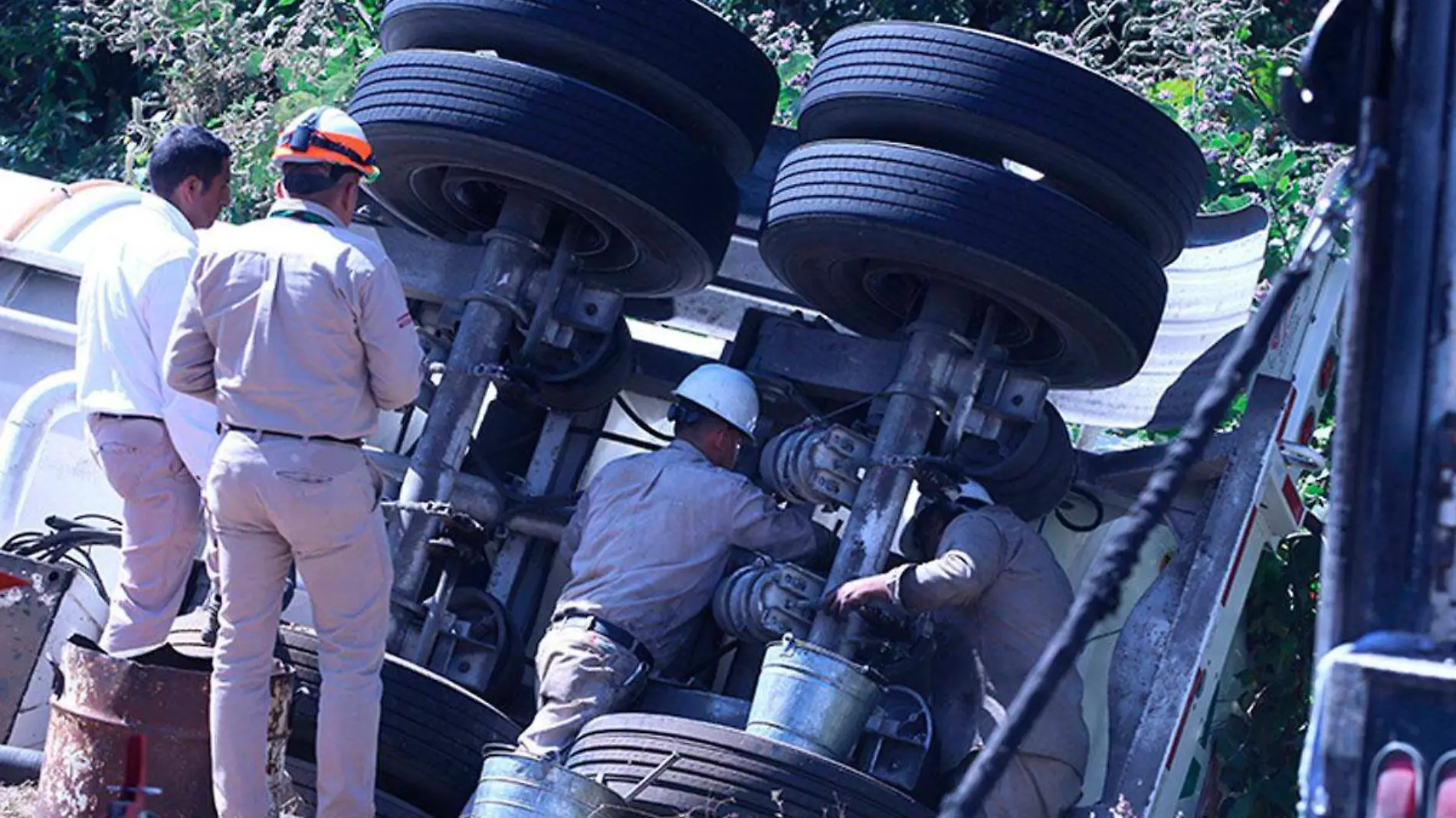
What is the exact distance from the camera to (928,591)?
5676 millimetres

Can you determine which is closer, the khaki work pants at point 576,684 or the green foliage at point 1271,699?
the khaki work pants at point 576,684

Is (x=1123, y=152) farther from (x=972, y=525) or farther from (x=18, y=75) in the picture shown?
(x=18, y=75)

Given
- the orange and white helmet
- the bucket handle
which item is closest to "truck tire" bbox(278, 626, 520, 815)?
the bucket handle

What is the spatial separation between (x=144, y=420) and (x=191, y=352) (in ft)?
2.11

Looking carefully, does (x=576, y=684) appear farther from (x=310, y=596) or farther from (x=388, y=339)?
(x=388, y=339)

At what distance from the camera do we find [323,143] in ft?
16.1

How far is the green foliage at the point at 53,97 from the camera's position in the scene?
11797 mm

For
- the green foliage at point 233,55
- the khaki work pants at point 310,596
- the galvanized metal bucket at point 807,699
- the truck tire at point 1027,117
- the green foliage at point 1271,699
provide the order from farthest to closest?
the green foliage at point 233,55, the green foliage at point 1271,699, the truck tire at point 1027,117, the galvanized metal bucket at point 807,699, the khaki work pants at point 310,596

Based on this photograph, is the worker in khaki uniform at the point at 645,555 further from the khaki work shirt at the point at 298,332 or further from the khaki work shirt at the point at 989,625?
the khaki work shirt at the point at 298,332

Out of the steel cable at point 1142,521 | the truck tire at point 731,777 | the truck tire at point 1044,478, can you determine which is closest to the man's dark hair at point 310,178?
the truck tire at point 731,777

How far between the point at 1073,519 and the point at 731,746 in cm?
190

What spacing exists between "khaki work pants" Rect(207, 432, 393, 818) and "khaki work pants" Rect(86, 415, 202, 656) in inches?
24.3

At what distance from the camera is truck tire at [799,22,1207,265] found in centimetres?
557

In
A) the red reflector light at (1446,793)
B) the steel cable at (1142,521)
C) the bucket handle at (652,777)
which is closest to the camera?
the red reflector light at (1446,793)
